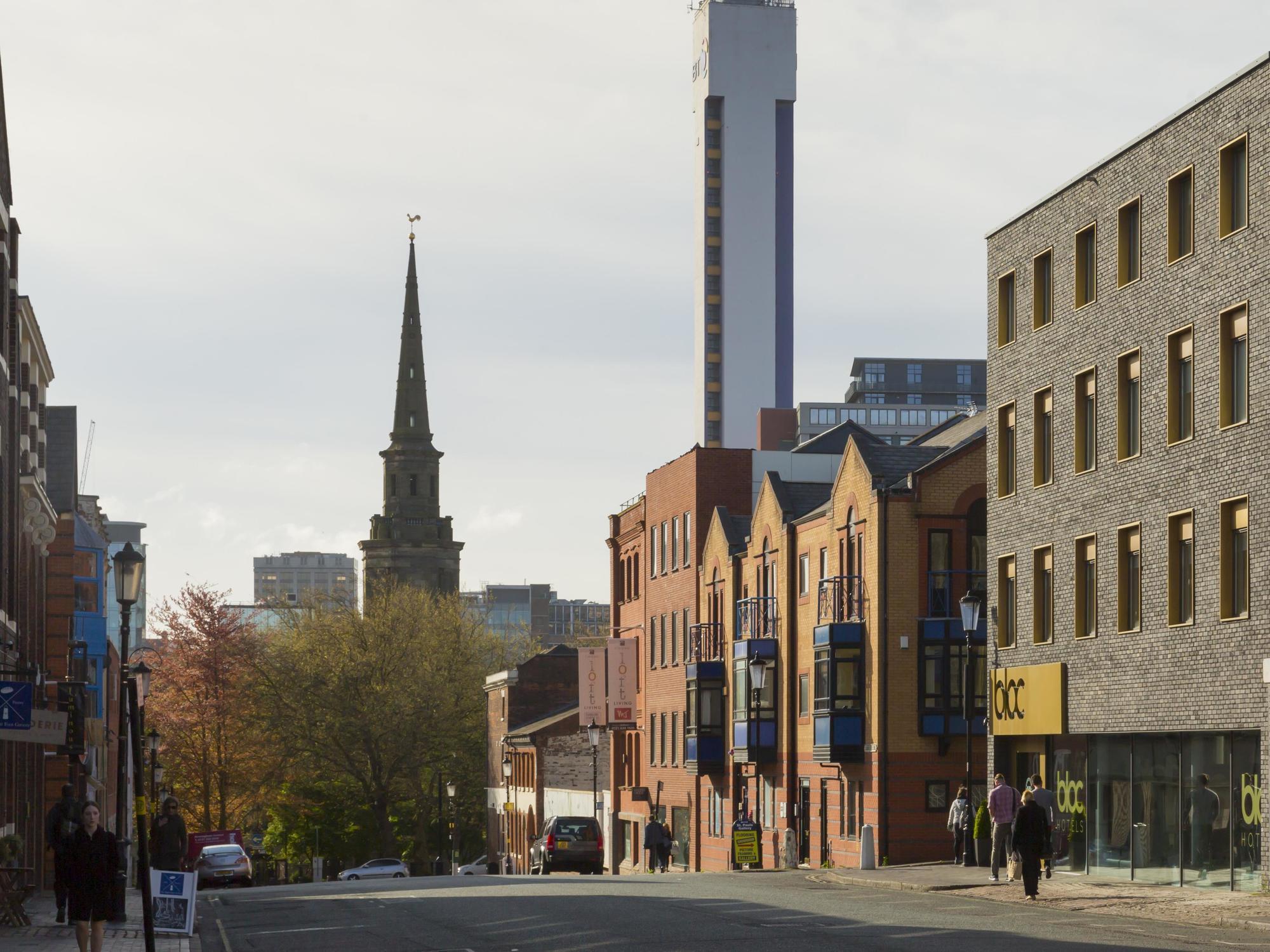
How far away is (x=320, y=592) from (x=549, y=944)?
248 feet

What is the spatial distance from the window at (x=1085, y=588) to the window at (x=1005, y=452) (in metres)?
4.07

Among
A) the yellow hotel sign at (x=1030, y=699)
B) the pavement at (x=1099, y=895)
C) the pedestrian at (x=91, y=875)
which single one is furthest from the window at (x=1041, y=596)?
the pedestrian at (x=91, y=875)

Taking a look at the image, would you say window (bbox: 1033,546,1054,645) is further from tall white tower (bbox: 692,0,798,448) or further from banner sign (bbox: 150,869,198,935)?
tall white tower (bbox: 692,0,798,448)

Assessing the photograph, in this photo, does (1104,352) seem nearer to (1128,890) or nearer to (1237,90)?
(1237,90)

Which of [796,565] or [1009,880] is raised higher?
[796,565]

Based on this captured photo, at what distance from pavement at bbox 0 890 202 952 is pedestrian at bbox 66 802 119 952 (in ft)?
6.94

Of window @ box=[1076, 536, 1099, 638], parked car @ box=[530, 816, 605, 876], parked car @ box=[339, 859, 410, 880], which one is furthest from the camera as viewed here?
parked car @ box=[339, 859, 410, 880]

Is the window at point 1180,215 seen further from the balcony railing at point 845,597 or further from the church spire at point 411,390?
the church spire at point 411,390

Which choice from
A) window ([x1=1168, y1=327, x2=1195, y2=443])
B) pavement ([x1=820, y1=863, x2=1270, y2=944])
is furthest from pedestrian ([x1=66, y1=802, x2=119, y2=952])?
window ([x1=1168, y1=327, x2=1195, y2=443])

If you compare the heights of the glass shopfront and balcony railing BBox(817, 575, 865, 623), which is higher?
balcony railing BBox(817, 575, 865, 623)

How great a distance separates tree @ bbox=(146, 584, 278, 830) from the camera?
8431 cm

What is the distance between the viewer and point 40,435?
4869 centimetres

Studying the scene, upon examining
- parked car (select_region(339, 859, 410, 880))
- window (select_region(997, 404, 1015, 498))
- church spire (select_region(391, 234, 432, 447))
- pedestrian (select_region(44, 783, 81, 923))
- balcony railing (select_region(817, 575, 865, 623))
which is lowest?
parked car (select_region(339, 859, 410, 880))

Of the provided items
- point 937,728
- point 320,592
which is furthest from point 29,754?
point 320,592
